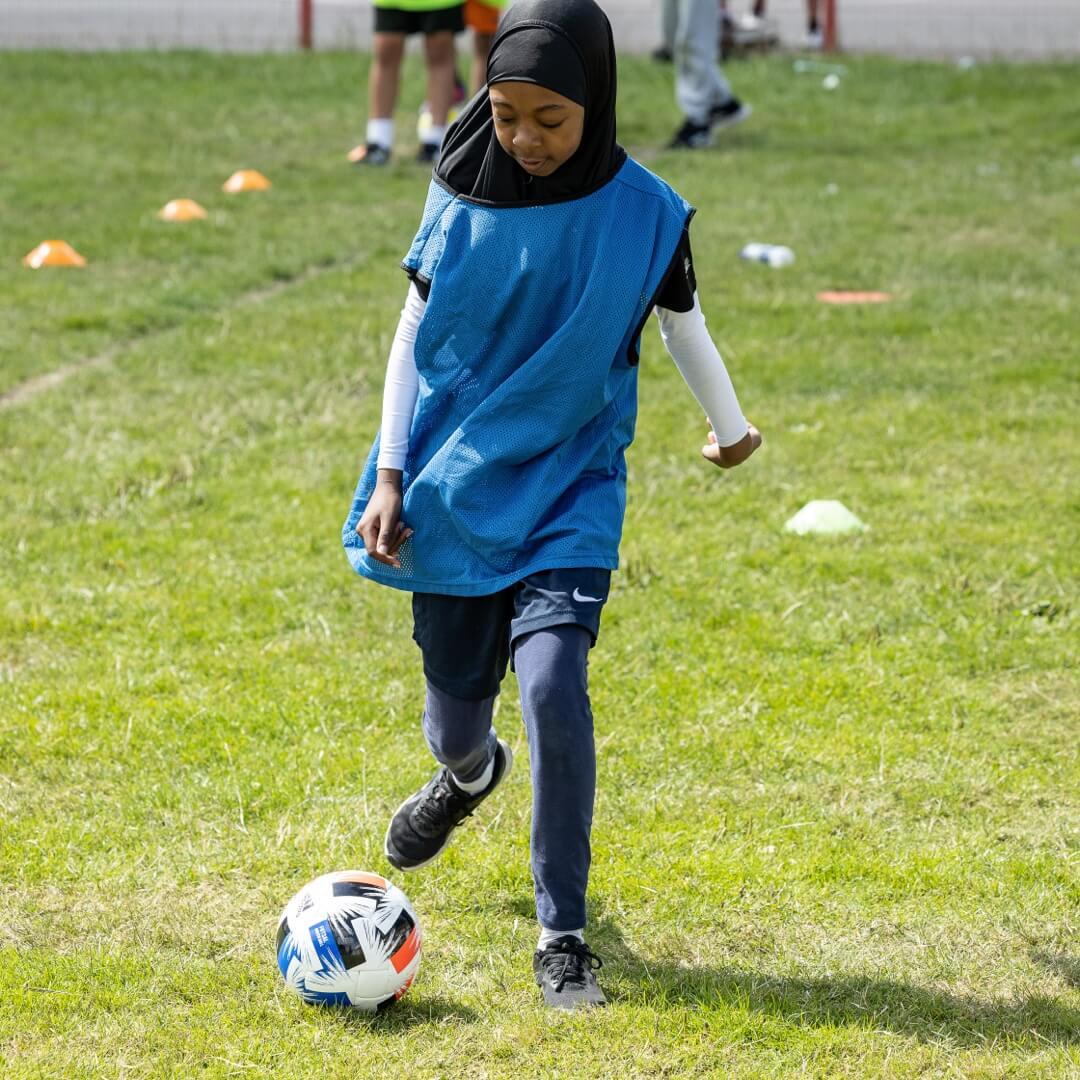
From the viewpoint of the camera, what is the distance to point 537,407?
10.9ft

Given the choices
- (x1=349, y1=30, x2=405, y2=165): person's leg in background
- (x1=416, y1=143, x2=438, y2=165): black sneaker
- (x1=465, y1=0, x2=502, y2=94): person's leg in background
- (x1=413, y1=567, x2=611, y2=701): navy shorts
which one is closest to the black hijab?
(x1=413, y1=567, x2=611, y2=701): navy shorts

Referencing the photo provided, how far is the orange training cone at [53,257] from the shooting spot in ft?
31.8

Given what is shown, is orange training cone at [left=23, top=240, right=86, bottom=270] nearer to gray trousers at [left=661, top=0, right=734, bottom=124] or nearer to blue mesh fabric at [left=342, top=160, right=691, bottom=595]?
gray trousers at [left=661, top=0, right=734, bottom=124]

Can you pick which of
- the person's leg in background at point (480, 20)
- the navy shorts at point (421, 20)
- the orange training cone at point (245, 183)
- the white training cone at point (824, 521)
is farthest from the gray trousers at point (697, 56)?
the white training cone at point (824, 521)

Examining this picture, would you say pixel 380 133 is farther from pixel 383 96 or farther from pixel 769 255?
pixel 769 255

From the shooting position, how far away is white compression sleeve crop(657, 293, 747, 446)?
344 centimetres

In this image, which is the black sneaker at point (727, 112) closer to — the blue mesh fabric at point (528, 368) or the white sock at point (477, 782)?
the white sock at point (477, 782)

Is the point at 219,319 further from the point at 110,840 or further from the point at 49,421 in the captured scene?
the point at 110,840

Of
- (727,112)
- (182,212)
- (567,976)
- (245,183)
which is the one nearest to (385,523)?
(567,976)

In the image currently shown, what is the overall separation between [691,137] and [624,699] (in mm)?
9753

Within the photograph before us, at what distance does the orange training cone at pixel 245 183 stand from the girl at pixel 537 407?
8.94m

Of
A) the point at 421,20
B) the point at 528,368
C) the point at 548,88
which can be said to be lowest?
the point at 421,20

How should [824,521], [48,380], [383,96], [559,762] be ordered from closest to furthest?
[559,762], [824,521], [48,380], [383,96]

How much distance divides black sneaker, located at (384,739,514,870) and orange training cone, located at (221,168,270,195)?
28.9 ft
